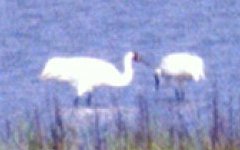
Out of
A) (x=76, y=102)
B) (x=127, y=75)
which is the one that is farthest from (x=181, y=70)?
(x=76, y=102)

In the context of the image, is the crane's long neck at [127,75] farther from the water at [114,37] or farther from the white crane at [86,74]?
the water at [114,37]

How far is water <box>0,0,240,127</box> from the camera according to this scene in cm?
1478

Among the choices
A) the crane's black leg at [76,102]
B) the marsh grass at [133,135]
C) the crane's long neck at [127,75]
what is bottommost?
the marsh grass at [133,135]

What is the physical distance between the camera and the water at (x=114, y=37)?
48.5 feet

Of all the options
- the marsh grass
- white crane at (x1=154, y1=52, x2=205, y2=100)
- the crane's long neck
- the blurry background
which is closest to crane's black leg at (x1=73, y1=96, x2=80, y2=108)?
the blurry background

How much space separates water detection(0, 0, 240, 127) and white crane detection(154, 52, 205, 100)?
0.14 metres

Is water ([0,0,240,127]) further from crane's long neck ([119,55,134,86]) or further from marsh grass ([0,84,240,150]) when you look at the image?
marsh grass ([0,84,240,150])

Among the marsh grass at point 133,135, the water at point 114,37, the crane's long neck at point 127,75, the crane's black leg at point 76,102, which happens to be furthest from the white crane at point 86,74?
the marsh grass at point 133,135

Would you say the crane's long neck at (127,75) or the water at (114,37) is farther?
the water at (114,37)

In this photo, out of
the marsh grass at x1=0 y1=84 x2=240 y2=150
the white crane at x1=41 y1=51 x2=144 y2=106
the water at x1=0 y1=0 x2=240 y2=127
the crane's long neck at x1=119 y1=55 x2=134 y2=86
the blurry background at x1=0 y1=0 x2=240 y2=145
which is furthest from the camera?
the water at x1=0 y1=0 x2=240 y2=127

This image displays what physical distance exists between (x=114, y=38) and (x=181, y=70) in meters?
5.17

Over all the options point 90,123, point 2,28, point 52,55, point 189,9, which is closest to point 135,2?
point 189,9

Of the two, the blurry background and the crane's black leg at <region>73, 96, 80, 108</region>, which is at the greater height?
the blurry background

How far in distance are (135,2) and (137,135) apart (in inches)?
675
